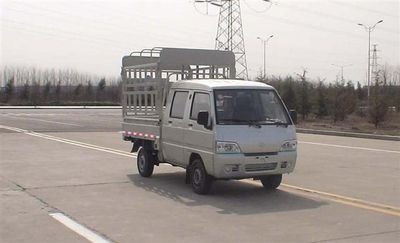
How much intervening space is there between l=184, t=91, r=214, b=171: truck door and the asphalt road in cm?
73

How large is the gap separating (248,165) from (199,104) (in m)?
1.54

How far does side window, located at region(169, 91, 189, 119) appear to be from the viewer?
417 inches

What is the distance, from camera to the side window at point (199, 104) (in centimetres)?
991

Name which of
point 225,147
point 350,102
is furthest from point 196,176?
point 350,102

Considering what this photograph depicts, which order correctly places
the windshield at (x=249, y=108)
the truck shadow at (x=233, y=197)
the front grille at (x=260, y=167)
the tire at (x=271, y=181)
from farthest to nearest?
1. the tire at (x=271, y=181)
2. the windshield at (x=249, y=108)
3. the front grille at (x=260, y=167)
4. the truck shadow at (x=233, y=197)

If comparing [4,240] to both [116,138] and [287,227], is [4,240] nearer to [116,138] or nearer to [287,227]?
[287,227]

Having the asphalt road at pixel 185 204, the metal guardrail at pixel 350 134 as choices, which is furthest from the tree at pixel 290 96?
the asphalt road at pixel 185 204

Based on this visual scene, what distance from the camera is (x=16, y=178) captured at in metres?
11.8

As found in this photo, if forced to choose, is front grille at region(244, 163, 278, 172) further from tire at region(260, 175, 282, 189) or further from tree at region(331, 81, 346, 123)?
tree at region(331, 81, 346, 123)

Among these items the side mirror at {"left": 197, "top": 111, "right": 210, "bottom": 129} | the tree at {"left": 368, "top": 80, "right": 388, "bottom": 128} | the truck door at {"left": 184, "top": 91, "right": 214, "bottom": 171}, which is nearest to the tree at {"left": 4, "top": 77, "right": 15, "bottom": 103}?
the tree at {"left": 368, "top": 80, "right": 388, "bottom": 128}

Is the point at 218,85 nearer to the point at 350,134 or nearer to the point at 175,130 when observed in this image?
the point at 175,130

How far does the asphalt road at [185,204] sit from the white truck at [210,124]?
495 mm

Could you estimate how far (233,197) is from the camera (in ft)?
31.5

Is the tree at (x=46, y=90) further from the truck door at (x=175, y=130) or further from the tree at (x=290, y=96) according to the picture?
the truck door at (x=175, y=130)
